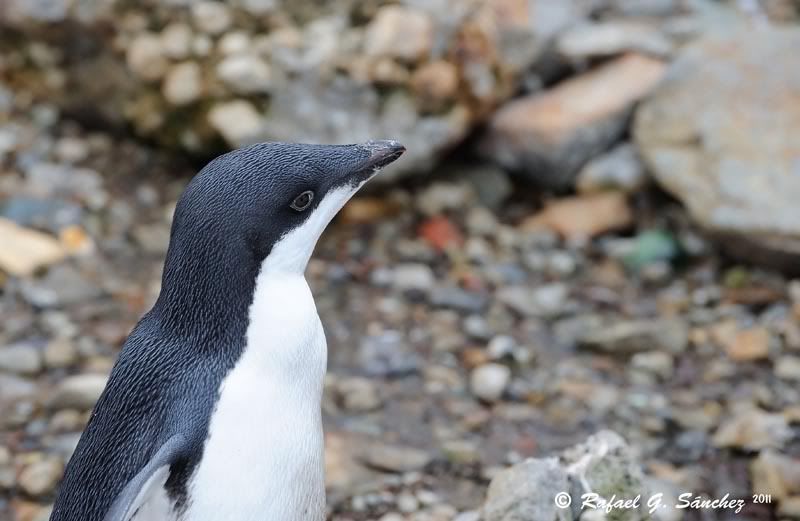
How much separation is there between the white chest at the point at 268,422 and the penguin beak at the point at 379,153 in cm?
29

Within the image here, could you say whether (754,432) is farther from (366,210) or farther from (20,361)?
(20,361)

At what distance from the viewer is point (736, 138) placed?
13.8ft

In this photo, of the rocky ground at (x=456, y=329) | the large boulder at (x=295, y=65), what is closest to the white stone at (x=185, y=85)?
the large boulder at (x=295, y=65)

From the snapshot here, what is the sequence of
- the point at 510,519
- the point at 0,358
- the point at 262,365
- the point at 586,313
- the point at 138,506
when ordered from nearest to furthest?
the point at 138,506
the point at 262,365
the point at 510,519
the point at 0,358
the point at 586,313

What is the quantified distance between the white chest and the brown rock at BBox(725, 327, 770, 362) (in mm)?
1930

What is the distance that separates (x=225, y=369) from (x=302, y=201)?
0.37 metres

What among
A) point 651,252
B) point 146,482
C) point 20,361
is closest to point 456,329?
point 651,252

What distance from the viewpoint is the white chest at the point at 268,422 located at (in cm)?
200

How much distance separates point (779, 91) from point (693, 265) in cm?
82

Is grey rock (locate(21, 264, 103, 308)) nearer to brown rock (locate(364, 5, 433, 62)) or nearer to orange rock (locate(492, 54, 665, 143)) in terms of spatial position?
brown rock (locate(364, 5, 433, 62))

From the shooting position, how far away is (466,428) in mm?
3273

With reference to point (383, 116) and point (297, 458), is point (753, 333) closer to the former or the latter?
point (383, 116)

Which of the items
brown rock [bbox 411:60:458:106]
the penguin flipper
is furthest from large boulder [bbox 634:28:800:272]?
the penguin flipper

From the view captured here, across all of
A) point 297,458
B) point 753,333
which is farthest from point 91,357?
point 753,333
